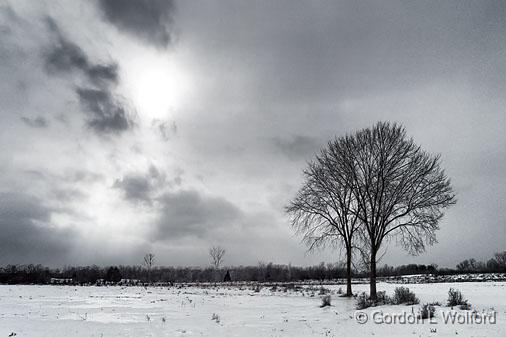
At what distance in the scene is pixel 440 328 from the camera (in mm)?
11766

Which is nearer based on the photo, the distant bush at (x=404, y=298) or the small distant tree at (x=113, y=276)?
the distant bush at (x=404, y=298)

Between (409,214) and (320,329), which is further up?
(409,214)

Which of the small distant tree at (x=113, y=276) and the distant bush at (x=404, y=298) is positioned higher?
the distant bush at (x=404, y=298)

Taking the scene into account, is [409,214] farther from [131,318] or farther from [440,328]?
[131,318]

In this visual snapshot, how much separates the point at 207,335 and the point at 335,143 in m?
20.5

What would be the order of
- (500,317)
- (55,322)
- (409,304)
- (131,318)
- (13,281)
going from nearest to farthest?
(500,317) < (55,322) < (131,318) < (409,304) < (13,281)

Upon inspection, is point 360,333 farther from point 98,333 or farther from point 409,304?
point 98,333

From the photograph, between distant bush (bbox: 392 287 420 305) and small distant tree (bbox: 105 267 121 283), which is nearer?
distant bush (bbox: 392 287 420 305)

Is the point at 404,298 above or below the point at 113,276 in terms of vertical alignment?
above

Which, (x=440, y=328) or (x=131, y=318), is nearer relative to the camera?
(x=440, y=328)

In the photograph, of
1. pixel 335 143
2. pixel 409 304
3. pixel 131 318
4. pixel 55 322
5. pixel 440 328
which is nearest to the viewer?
pixel 440 328

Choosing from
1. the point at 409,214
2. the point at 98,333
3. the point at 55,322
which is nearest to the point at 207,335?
the point at 98,333

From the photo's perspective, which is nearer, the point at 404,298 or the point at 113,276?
the point at 404,298

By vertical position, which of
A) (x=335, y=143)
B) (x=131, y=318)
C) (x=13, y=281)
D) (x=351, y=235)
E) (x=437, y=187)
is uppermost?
(x=335, y=143)
